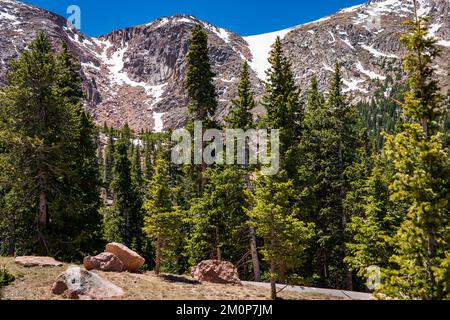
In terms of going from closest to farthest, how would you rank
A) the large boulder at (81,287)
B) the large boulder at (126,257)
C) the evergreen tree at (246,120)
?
the large boulder at (81,287) → the large boulder at (126,257) → the evergreen tree at (246,120)

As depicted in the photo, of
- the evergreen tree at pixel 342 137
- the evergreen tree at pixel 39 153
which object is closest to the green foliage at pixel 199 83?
the evergreen tree at pixel 342 137

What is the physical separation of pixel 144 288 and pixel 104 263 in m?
3.17

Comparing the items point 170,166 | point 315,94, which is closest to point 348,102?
point 315,94

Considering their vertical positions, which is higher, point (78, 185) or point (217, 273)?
point (78, 185)

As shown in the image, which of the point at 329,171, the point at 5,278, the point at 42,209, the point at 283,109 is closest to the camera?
the point at 5,278

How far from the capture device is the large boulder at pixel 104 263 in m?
17.6

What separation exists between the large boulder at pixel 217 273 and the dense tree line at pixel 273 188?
2.22m

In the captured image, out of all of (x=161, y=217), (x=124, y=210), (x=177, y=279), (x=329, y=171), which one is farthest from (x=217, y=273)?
(x=124, y=210)

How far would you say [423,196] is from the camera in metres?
9.60

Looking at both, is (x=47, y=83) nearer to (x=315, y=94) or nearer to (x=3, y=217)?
(x=3, y=217)

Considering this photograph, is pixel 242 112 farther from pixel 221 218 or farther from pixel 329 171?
pixel 221 218

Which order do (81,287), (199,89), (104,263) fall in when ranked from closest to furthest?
(81,287), (104,263), (199,89)

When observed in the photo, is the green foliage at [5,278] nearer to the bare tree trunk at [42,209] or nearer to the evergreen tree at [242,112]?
the bare tree trunk at [42,209]
